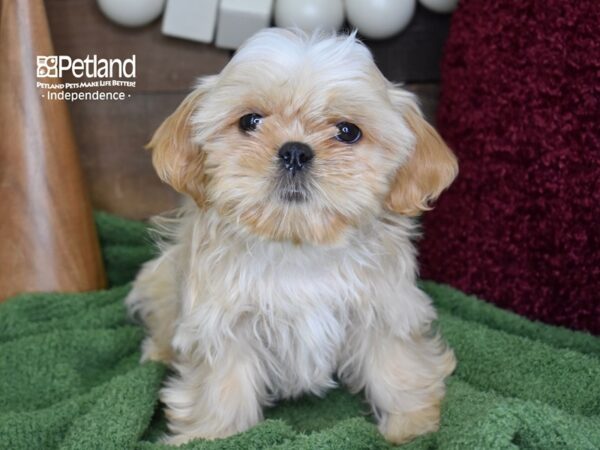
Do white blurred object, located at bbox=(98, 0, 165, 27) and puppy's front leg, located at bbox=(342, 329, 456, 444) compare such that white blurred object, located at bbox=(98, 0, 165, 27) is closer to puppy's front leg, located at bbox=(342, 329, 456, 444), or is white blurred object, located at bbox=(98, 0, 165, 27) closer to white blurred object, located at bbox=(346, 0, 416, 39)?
white blurred object, located at bbox=(346, 0, 416, 39)

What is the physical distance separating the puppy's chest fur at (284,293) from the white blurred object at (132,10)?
92cm

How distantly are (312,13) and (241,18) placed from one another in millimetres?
220

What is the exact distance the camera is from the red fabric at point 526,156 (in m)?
1.78

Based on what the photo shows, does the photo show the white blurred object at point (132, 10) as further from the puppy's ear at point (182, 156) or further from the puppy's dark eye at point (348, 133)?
→ the puppy's dark eye at point (348, 133)

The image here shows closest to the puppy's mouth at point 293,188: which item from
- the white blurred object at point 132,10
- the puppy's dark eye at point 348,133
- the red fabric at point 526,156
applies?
the puppy's dark eye at point 348,133

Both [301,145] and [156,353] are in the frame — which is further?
[156,353]

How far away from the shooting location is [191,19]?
2.31m

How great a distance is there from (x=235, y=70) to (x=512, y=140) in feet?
2.48

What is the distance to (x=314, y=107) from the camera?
1.44 m

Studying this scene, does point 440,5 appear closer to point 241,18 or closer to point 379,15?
point 379,15

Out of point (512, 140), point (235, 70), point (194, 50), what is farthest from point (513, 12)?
point (194, 50)

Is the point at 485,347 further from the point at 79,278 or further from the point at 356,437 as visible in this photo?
the point at 79,278

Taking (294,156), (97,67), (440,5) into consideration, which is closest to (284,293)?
(294,156)

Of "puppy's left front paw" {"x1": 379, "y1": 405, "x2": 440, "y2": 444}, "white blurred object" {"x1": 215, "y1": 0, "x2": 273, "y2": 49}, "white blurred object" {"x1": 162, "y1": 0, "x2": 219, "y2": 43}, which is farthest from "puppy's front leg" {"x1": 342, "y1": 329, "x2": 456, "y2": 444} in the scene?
"white blurred object" {"x1": 162, "y1": 0, "x2": 219, "y2": 43}
